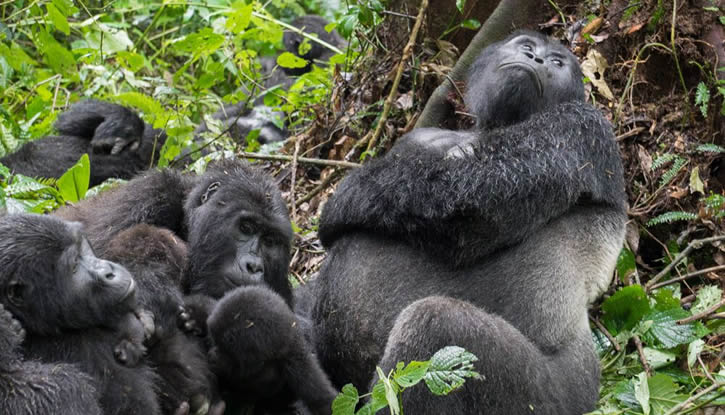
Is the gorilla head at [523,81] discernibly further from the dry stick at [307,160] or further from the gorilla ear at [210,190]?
the gorilla ear at [210,190]

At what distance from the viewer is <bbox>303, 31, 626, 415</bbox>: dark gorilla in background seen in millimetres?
3656

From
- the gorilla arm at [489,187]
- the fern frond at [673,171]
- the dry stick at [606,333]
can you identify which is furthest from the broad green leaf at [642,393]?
the fern frond at [673,171]

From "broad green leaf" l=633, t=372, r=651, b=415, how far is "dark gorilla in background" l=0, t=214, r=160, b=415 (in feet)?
5.83

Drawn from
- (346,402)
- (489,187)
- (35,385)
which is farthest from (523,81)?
(35,385)

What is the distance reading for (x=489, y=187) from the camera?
3670mm

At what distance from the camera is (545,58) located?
14.1 ft

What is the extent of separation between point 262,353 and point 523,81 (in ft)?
5.64

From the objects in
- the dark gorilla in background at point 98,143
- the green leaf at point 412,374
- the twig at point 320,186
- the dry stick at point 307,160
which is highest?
the green leaf at point 412,374

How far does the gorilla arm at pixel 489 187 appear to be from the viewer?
12.1 feet

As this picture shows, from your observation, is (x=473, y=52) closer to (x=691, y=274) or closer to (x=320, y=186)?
(x=320, y=186)

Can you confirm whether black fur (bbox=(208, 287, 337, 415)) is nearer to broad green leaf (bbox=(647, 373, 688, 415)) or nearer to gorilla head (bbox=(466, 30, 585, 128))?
broad green leaf (bbox=(647, 373, 688, 415))

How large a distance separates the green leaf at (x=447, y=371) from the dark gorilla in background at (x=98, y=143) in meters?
4.23

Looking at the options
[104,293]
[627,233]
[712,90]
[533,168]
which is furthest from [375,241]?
[712,90]

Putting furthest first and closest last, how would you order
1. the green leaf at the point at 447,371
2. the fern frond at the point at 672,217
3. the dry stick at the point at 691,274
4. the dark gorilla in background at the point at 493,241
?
the fern frond at the point at 672,217, the dry stick at the point at 691,274, the dark gorilla in background at the point at 493,241, the green leaf at the point at 447,371
